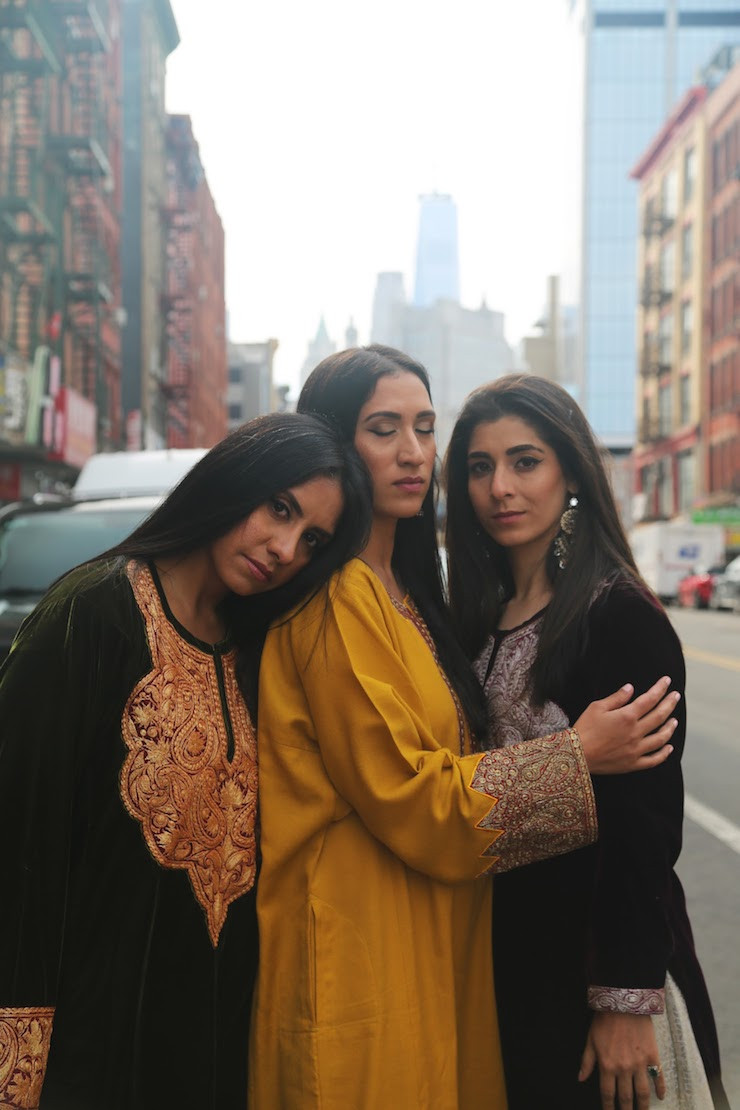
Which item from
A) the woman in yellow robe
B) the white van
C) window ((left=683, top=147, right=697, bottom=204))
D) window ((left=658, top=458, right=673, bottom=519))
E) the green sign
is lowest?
the woman in yellow robe

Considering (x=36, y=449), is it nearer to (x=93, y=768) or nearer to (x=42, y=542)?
(x=42, y=542)

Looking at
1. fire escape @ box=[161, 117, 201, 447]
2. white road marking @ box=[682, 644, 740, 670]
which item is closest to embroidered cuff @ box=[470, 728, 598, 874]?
white road marking @ box=[682, 644, 740, 670]

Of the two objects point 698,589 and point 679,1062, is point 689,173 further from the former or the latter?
point 679,1062

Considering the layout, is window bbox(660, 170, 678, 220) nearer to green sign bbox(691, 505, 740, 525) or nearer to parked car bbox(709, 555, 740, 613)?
green sign bbox(691, 505, 740, 525)

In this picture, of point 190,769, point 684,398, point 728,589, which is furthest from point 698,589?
point 190,769

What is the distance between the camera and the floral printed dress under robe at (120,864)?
2.18 meters

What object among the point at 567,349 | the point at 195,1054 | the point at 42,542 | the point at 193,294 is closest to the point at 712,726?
the point at 42,542

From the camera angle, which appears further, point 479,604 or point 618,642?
point 479,604

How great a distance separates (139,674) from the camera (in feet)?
7.65

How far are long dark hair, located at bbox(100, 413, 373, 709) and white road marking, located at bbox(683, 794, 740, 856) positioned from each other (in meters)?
5.22

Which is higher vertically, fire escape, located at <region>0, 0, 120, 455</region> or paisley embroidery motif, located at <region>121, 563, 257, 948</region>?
fire escape, located at <region>0, 0, 120, 455</region>

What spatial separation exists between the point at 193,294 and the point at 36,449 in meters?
38.3

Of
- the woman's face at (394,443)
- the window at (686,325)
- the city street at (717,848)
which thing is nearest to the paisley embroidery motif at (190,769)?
the woman's face at (394,443)

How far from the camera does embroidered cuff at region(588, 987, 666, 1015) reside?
2.39 meters
